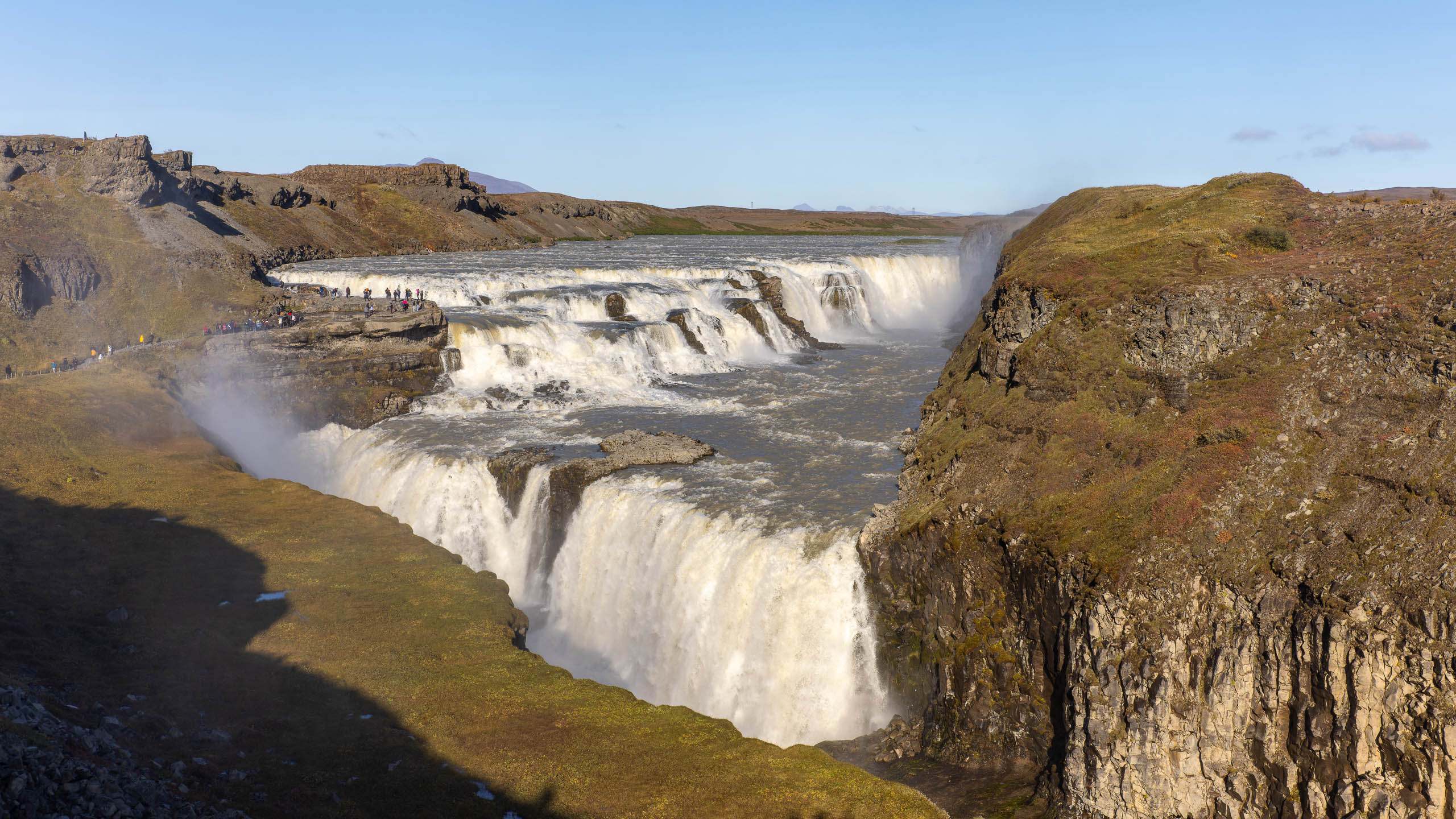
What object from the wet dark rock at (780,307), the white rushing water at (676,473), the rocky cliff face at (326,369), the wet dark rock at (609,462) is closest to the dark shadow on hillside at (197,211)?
the white rushing water at (676,473)

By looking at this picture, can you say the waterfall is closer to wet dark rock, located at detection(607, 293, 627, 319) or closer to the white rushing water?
the white rushing water

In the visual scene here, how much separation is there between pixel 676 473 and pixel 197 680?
48.6ft

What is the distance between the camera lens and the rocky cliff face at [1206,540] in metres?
14.8

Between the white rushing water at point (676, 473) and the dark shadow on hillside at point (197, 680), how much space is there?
7315 millimetres

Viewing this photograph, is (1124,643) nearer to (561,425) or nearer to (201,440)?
(561,425)

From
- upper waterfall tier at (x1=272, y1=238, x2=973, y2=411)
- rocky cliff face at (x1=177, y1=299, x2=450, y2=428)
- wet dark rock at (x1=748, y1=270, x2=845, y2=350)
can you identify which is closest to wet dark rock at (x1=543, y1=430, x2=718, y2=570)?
upper waterfall tier at (x1=272, y1=238, x2=973, y2=411)

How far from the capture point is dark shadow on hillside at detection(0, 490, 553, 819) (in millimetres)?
15883

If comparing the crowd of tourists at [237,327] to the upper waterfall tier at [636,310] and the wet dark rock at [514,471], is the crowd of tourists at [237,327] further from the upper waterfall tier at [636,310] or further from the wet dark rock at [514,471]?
the wet dark rock at [514,471]

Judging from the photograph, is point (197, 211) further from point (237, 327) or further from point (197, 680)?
point (197, 680)

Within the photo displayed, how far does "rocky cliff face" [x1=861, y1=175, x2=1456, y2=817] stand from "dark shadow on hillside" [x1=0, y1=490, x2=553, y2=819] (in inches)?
402

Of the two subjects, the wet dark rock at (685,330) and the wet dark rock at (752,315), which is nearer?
the wet dark rock at (685,330)

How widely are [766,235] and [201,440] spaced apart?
150050 mm

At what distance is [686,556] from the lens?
963 inches

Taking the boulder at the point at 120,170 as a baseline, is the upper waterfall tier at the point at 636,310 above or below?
below
